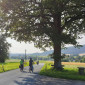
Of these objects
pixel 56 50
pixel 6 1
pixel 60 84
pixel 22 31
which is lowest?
pixel 60 84

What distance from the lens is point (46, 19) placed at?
22.5 meters

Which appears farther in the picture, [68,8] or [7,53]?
[7,53]

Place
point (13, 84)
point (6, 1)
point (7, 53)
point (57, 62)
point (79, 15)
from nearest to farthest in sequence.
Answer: point (13, 84) → point (6, 1) → point (79, 15) → point (57, 62) → point (7, 53)

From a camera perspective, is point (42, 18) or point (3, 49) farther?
point (3, 49)

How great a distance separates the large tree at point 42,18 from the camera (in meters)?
18.8

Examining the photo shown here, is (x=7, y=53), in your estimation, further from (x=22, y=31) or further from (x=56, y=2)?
(x=56, y=2)

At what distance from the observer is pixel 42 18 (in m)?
22.6

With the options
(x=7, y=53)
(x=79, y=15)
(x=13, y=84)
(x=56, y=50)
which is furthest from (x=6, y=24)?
(x=7, y=53)

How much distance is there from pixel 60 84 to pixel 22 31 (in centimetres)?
1219

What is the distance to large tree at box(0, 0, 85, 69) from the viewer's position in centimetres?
1881

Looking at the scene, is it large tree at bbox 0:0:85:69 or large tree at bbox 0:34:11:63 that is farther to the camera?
large tree at bbox 0:34:11:63

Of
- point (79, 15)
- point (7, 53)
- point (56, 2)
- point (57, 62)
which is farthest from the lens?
point (7, 53)

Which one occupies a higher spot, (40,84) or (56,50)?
(56,50)

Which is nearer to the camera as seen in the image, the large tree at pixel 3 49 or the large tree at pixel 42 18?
the large tree at pixel 42 18
